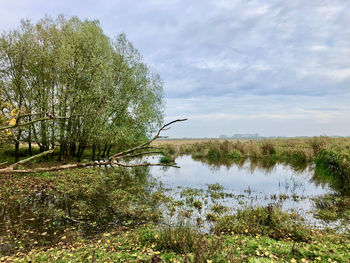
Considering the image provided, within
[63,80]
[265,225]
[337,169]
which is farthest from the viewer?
[63,80]

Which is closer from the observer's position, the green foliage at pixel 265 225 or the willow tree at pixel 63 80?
the green foliage at pixel 265 225

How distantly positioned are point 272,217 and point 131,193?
25.3ft

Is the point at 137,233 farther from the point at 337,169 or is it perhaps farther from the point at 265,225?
the point at 337,169

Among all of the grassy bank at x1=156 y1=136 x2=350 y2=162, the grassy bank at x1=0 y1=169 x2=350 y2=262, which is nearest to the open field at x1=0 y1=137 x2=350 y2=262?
the grassy bank at x1=0 y1=169 x2=350 y2=262

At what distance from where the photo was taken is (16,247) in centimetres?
592

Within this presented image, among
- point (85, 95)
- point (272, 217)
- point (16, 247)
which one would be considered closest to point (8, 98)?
point (85, 95)

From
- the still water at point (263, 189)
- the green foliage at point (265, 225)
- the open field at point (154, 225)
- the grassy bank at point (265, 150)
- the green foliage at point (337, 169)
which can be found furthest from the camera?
the grassy bank at point (265, 150)

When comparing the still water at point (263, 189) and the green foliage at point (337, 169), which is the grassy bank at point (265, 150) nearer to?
the still water at point (263, 189)

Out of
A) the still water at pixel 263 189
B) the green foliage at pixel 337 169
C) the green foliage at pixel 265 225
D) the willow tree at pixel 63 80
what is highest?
the willow tree at pixel 63 80

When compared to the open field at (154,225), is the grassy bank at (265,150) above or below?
above

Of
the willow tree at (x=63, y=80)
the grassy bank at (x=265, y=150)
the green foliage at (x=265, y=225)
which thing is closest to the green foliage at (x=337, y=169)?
the green foliage at (x=265, y=225)

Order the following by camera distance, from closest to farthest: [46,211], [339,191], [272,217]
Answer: [272,217]
[46,211]
[339,191]

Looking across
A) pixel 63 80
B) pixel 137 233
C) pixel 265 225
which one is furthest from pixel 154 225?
pixel 63 80

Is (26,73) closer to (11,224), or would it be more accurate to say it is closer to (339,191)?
(11,224)
